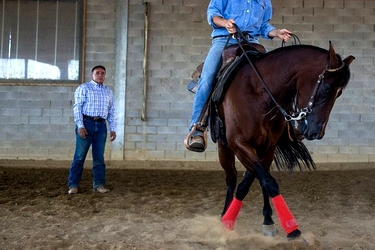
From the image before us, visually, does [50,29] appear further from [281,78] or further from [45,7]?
[281,78]

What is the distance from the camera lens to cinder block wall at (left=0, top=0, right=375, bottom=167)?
1002 centimetres

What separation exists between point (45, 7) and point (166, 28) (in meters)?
2.43

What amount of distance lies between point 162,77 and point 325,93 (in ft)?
22.5

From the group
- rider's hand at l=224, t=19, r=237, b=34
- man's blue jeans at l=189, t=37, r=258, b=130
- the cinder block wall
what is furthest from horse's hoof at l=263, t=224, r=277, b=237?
the cinder block wall

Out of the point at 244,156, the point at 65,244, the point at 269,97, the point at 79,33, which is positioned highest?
the point at 79,33

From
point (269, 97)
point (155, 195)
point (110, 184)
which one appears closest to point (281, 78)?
point (269, 97)

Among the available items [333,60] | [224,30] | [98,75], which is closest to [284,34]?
[224,30]

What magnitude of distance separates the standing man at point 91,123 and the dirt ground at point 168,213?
244 millimetres

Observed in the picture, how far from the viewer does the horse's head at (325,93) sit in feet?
11.2

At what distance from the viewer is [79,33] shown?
10102 millimetres

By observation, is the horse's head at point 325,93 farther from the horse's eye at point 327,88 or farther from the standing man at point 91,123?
the standing man at point 91,123

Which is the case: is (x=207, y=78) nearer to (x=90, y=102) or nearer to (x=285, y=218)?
(x=285, y=218)

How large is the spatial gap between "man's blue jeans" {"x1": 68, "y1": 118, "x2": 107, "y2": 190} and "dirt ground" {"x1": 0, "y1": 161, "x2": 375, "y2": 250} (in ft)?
0.72

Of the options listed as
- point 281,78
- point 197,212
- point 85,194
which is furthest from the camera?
point 85,194
